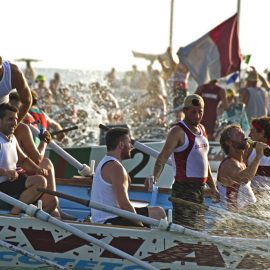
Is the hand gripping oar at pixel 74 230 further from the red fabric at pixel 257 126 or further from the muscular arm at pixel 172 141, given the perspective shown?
the red fabric at pixel 257 126

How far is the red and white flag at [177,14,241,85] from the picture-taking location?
1983cm

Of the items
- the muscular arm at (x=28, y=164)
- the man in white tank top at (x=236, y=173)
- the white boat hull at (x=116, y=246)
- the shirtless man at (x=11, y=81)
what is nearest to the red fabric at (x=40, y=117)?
the muscular arm at (x=28, y=164)

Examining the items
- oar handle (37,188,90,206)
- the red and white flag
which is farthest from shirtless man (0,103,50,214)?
the red and white flag

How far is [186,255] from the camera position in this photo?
9.20 meters

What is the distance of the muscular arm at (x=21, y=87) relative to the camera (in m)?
10.1

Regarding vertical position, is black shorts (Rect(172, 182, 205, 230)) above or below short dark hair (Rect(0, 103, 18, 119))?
below

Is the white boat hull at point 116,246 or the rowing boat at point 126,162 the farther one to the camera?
the rowing boat at point 126,162

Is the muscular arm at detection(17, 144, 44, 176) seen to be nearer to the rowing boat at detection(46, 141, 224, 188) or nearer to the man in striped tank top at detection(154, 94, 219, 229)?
the man in striped tank top at detection(154, 94, 219, 229)

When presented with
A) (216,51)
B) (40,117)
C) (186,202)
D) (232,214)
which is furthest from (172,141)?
(216,51)

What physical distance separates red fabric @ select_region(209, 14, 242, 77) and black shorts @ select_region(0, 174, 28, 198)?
1025 cm

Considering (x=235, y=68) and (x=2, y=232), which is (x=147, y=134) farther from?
(x=2, y=232)

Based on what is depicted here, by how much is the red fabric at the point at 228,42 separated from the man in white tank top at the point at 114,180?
415 inches

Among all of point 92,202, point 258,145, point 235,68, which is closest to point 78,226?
point 92,202

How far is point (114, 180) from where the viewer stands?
9383 millimetres
